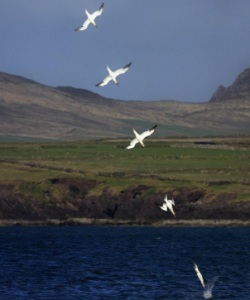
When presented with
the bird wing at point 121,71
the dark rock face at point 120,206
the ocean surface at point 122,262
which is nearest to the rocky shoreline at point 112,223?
the dark rock face at point 120,206

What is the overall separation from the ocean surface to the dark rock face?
2.17m

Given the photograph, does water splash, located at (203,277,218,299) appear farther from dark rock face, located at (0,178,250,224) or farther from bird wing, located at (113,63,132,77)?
dark rock face, located at (0,178,250,224)

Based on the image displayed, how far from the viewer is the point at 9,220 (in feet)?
474

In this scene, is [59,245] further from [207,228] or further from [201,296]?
[201,296]

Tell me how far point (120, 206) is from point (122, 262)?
131ft

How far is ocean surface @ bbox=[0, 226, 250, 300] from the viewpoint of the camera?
82.0m

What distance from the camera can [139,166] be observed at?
163875 millimetres

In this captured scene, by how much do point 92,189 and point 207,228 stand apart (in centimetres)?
1474

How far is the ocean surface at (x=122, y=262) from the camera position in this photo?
269 feet

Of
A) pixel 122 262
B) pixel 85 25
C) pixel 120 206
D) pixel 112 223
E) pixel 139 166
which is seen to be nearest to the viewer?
pixel 85 25

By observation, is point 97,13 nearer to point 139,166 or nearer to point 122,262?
point 122,262

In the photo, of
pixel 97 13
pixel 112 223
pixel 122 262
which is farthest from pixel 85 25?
pixel 112 223

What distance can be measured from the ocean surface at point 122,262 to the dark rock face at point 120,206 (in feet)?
7.12

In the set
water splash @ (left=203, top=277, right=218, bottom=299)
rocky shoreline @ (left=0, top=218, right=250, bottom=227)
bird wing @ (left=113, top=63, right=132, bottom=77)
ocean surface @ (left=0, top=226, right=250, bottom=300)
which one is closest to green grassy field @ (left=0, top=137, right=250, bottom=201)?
rocky shoreline @ (left=0, top=218, right=250, bottom=227)
